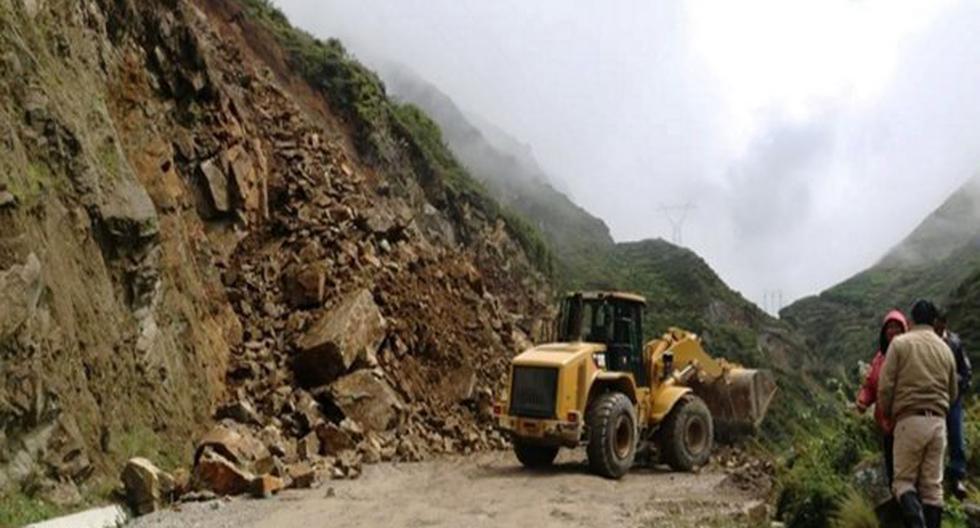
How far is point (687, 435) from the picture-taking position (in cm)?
1439

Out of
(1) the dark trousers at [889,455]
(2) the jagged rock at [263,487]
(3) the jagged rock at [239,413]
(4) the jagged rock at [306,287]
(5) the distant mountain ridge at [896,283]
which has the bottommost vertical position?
(2) the jagged rock at [263,487]

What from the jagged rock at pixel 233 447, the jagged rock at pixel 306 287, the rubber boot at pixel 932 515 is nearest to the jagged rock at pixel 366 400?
the jagged rock at pixel 306 287

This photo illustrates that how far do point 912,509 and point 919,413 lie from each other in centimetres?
65

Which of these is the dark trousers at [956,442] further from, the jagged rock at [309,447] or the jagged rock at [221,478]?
the jagged rock at [309,447]

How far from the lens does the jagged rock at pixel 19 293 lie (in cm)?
910

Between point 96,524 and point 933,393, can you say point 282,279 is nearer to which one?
point 96,524

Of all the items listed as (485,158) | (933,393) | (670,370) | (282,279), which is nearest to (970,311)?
(670,370)

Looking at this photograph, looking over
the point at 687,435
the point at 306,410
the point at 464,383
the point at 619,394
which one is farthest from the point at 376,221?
the point at 687,435

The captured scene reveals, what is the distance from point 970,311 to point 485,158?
53.7 metres

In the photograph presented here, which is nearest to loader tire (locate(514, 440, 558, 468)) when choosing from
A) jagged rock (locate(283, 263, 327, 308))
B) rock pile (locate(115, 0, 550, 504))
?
rock pile (locate(115, 0, 550, 504))

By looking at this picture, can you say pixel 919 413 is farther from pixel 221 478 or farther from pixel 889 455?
pixel 221 478

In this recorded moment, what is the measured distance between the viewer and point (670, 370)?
14.9 m

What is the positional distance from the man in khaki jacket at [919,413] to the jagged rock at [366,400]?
32.5 feet

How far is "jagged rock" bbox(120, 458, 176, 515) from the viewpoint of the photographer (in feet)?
32.2
